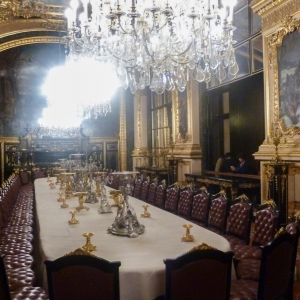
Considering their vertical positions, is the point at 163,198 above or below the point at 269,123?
below

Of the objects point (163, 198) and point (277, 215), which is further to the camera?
point (163, 198)

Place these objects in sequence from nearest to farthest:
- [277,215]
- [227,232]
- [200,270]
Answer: [200,270]
[277,215]
[227,232]

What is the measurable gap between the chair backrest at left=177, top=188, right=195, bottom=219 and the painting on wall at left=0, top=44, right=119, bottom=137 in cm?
1012

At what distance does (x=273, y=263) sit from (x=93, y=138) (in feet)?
42.9

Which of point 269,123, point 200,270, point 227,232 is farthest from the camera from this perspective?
point 269,123

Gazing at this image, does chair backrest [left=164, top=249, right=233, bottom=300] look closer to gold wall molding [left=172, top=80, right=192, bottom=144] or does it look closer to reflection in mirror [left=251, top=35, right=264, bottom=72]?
reflection in mirror [left=251, top=35, right=264, bottom=72]

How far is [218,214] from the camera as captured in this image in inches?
177

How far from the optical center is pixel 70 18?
19.5 ft

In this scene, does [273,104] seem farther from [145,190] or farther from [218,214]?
[218,214]

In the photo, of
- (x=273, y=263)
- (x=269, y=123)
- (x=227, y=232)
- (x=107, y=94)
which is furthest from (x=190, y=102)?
(x=273, y=263)

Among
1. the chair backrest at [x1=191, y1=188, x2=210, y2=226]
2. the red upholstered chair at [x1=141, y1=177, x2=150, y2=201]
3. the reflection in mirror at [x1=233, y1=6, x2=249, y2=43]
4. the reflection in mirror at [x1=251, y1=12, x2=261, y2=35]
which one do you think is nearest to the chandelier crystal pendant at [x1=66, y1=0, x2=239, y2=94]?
the reflection in mirror at [x1=251, y1=12, x2=261, y2=35]

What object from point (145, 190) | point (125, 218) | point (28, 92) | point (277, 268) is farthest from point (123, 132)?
point (277, 268)

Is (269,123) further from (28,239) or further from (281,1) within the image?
(28,239)

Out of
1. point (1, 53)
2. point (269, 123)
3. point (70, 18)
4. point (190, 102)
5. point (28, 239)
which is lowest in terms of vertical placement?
point (28, 239)
